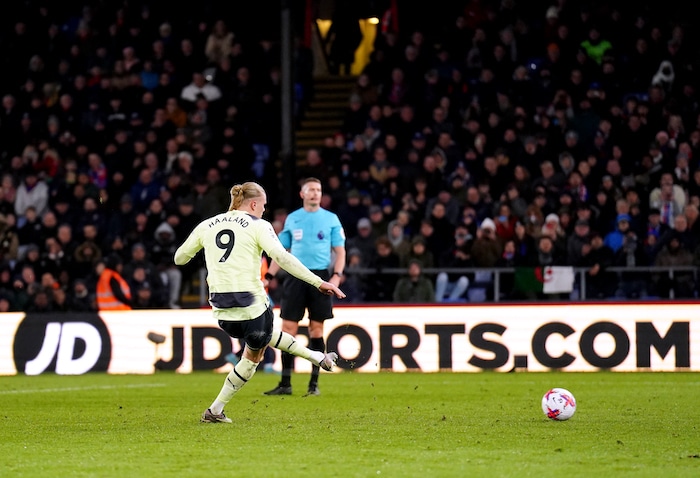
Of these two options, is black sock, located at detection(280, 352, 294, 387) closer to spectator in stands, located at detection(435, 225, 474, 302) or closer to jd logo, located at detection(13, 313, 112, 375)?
jd logo, located at detection(13, 313, 112, 375)

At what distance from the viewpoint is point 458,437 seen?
8.88m

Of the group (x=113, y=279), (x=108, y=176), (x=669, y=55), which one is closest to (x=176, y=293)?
(x=113, y=279)

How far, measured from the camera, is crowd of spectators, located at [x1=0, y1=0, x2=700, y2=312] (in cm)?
1911

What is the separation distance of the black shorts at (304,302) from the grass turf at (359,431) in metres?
0.81

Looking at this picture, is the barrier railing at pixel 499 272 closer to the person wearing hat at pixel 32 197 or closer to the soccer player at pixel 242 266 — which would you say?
Answer: the person wearing hat at pixel 32 197

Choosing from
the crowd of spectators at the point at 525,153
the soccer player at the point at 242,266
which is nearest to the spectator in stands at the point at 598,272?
the crowd of spectators at the point at 525,153

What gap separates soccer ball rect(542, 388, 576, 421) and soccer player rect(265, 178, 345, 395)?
312 centimetres

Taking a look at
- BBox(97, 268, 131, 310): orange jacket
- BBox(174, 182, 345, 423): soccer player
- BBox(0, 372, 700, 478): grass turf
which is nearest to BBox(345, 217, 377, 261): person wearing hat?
BBox(97, 268, 131, 310): orange jacket

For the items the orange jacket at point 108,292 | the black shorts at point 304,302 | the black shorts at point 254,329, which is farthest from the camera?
the orange jacket at point 108,292

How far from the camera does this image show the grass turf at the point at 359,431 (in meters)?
7.37

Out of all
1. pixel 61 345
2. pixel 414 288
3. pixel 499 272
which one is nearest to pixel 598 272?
pixel 499 272

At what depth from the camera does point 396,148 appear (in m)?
21.5

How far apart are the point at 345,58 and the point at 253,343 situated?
16327 millimetres

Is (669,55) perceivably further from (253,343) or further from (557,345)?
(253,343)
